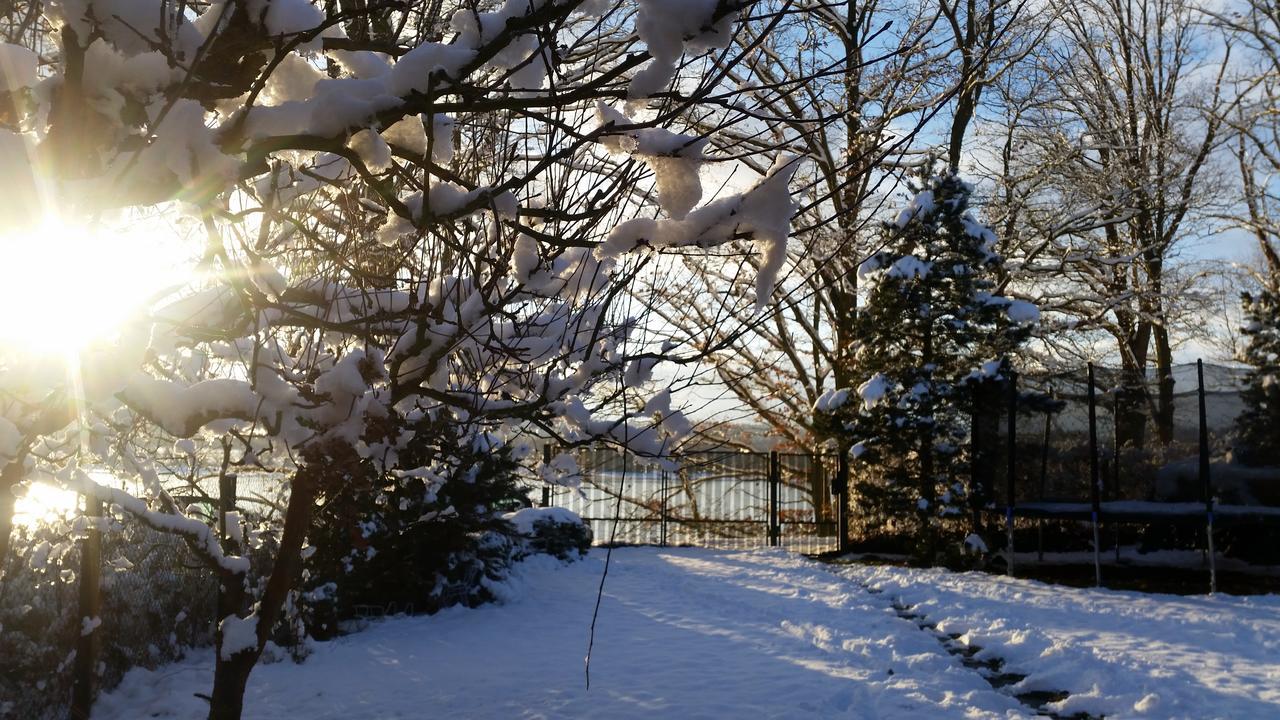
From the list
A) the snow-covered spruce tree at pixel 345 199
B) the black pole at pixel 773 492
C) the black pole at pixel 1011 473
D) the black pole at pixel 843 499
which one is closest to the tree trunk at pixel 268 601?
the snow-covered spruce tree at pixel 345 199

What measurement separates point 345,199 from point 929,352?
10260mm

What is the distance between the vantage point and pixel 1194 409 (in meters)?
10.6

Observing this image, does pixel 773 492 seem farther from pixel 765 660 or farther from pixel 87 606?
pixel 87 606

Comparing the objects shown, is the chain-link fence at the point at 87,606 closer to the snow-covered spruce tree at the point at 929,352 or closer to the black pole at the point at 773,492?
the snow-covered spruce tree at the point at 929,352

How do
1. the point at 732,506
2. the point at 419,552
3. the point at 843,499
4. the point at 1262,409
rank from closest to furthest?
the point at 419,552 < the point at 1262,409 < the point at 843,499 < the point at 732,506

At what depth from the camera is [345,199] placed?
2811mm

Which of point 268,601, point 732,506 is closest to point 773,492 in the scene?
point 732,506

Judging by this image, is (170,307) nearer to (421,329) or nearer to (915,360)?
(421,329)

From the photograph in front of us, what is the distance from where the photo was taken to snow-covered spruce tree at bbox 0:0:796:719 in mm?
2025

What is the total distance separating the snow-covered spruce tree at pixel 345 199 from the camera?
2.03 meters

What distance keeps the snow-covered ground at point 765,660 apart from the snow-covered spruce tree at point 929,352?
2476 mm

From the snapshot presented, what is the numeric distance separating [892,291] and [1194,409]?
3990mm

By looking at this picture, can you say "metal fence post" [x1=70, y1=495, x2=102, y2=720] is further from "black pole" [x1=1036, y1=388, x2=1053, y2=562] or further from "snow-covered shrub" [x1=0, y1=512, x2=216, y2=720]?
"black pole" [x1=1036, y1=388, x2=1053, y2=562]

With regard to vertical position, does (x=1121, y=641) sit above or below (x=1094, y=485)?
below
